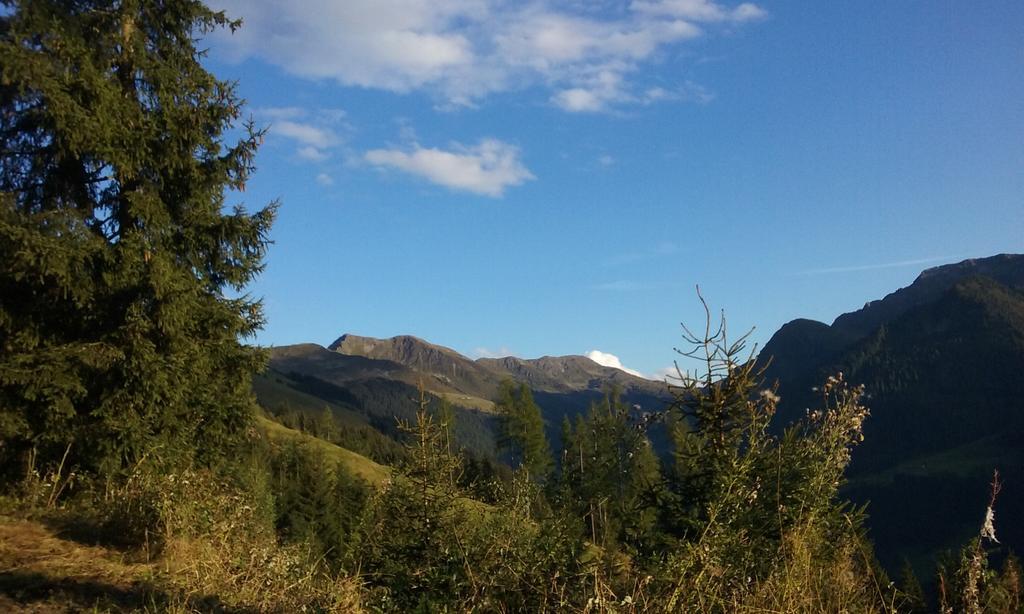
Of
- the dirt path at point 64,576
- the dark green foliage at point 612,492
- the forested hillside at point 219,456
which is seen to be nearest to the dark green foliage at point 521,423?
the forested hillside at point 219,456

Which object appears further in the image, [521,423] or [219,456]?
[521,423]

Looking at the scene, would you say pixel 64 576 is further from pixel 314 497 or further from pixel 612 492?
pixel 314 497

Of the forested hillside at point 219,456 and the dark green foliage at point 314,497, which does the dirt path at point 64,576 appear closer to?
the forested hillside at point 219,456

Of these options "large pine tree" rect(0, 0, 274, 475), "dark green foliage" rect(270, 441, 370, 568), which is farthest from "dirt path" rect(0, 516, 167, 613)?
"dark green foliage" rect(270, 441, 370, 568)

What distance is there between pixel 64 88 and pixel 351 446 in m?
98.5

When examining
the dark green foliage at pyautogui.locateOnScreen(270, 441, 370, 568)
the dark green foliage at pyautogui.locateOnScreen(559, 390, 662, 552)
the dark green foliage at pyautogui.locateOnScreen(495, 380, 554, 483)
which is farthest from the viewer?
the dark green foliage at pyautogui.locateOnScreen(495, 380, 554, 483)

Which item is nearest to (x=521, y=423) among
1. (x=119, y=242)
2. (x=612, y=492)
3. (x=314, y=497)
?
(x=314, y=497)

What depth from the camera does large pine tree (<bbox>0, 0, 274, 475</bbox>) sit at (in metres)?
9.87

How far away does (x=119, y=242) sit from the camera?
35.1 ft

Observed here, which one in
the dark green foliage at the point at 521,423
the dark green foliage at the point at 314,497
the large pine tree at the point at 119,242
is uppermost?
Result: the large pine tree at the point at 119,242

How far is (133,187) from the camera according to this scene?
11.2 meters

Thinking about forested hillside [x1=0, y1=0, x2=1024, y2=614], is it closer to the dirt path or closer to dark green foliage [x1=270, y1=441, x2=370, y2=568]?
the dirt path

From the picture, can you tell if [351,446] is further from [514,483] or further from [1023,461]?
[1023,461]

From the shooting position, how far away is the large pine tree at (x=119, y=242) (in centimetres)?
987
